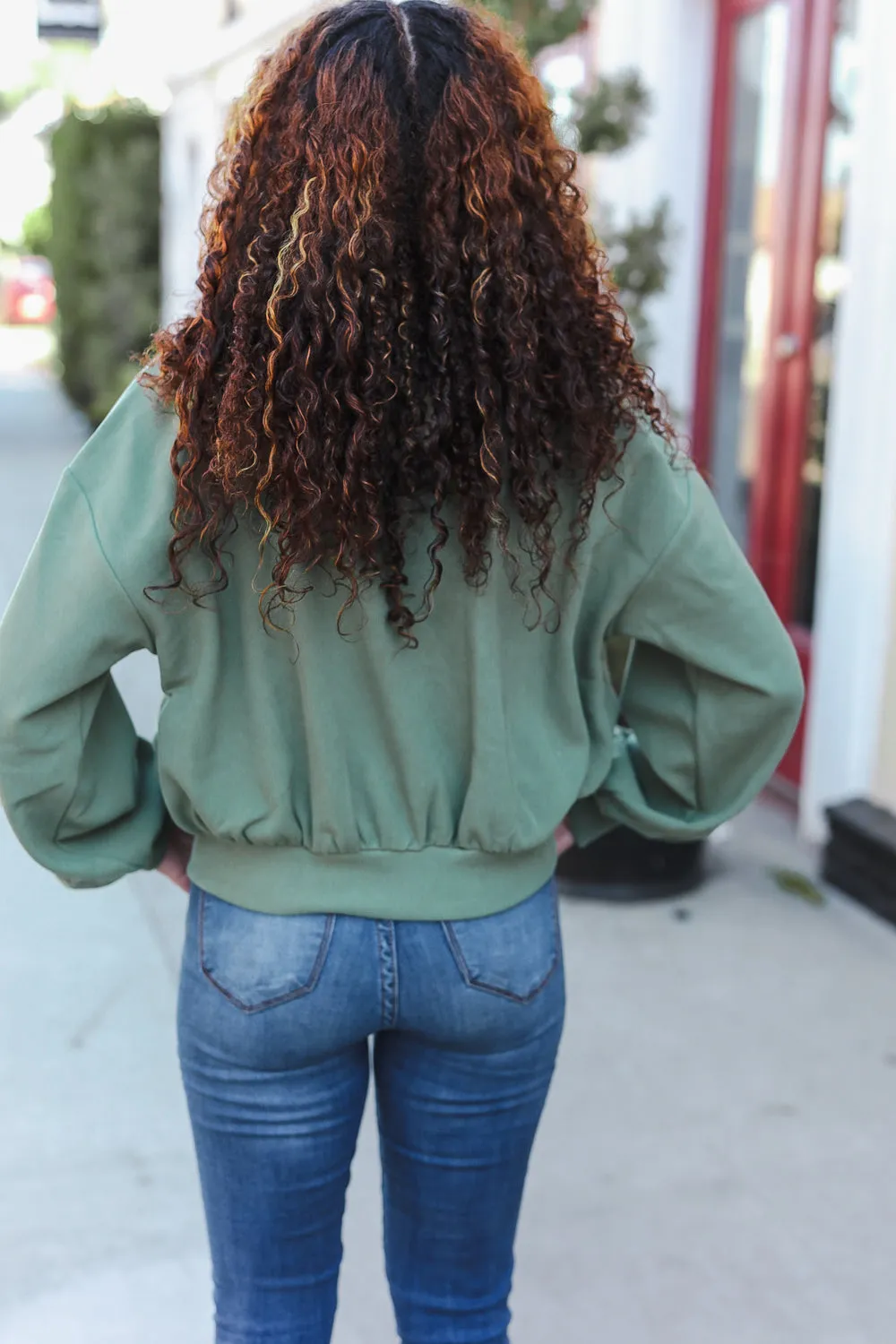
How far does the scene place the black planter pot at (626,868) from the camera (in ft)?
13.3

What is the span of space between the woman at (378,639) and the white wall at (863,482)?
2576 millimetres

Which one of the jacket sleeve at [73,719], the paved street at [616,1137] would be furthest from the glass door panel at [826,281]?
the jacket sleeve at [73,719]

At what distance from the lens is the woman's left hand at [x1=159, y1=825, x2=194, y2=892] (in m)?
1.72

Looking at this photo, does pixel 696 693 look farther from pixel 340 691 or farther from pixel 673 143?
pixel 673 143

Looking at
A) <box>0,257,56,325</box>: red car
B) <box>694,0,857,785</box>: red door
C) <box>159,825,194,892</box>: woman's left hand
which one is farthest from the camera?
<box>0,257,56,325</box>: red car

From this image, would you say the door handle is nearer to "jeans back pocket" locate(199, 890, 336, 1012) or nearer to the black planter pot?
the black planter pot

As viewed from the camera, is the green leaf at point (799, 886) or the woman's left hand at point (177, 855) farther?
the green leaf at point (799, 886)

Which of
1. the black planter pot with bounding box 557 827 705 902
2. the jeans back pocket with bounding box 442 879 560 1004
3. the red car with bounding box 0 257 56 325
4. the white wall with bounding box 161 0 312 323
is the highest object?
the white wall with bounding box 161 0 312 323

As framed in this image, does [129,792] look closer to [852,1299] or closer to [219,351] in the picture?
[219,351]

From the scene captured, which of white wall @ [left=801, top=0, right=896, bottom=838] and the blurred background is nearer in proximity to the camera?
the blurred background

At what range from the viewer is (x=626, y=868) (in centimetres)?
408

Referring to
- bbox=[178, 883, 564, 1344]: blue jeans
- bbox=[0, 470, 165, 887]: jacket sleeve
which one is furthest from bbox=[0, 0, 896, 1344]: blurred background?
bbox=[178, 883, 564, 1344]: blue jeans

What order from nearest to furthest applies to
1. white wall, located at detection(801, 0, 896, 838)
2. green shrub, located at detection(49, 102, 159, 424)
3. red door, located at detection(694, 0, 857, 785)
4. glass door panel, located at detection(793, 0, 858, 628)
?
1. white wall, located at detection(801, 0, 896, 838)
2. glass door panel, located at detection(793, 0, 858, 628)
3. red door, located at detection(694, 0, 857, 785)
4. green shrub, located at detection(49, 102, 159, 424)

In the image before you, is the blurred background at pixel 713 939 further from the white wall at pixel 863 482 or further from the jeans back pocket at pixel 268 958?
the jeans back pocket at pixel 268 958
